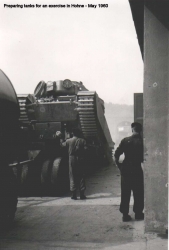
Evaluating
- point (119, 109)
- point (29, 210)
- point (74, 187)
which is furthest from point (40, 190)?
point (119, 109)

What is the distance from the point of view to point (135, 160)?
655cm

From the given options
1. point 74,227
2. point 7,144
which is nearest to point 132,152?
point 74,227

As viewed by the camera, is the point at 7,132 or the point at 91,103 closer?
the point at 7,132

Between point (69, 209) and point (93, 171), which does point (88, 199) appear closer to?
point (69, 209)

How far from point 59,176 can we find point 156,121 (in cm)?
438

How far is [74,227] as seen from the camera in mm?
6086

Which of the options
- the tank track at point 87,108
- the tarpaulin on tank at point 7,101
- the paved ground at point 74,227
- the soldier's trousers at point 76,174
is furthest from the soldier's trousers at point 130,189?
the tank track at point 87,108

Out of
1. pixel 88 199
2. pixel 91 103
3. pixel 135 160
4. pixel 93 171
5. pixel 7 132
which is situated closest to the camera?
pixel 7 132

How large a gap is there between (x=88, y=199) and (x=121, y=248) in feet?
12.5

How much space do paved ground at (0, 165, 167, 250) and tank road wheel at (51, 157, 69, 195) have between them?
472mm

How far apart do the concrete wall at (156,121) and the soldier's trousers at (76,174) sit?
3382mm

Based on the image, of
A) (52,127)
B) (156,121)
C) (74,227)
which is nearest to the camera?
(156,121)

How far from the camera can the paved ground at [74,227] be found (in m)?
5.10

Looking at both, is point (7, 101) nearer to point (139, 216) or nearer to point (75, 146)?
point (139, 216)
